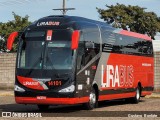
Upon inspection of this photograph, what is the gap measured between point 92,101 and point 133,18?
47862 millimetres

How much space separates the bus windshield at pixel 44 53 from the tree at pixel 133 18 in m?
45.9

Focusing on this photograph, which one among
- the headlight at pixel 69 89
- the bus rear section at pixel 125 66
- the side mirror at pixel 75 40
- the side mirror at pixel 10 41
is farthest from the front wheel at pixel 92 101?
the side mirror at pixel 10 41

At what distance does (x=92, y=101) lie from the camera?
1788cm

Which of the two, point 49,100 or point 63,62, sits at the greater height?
point 63,62

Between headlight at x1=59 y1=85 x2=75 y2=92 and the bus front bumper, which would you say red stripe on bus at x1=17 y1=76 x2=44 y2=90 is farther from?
headlight at x1=59 y1=85 x2=75 y2=92

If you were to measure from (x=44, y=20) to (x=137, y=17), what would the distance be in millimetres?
48468

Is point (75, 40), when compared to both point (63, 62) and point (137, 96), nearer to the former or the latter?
point (63, 62)

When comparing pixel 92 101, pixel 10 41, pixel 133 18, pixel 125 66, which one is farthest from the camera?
pixel 133 18

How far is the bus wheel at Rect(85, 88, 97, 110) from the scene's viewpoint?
1753 cm

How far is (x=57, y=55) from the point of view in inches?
648

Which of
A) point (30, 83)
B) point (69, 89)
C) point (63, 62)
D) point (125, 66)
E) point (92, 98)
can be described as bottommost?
point (92, 98)

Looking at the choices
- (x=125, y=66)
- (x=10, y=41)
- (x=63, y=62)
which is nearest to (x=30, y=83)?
(x=63, y=62)

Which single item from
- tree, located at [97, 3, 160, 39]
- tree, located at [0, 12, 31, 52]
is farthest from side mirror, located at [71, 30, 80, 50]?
tree, located at [97, 3, 160, 39]

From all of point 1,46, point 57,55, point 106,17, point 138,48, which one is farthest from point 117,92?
point 106,17
